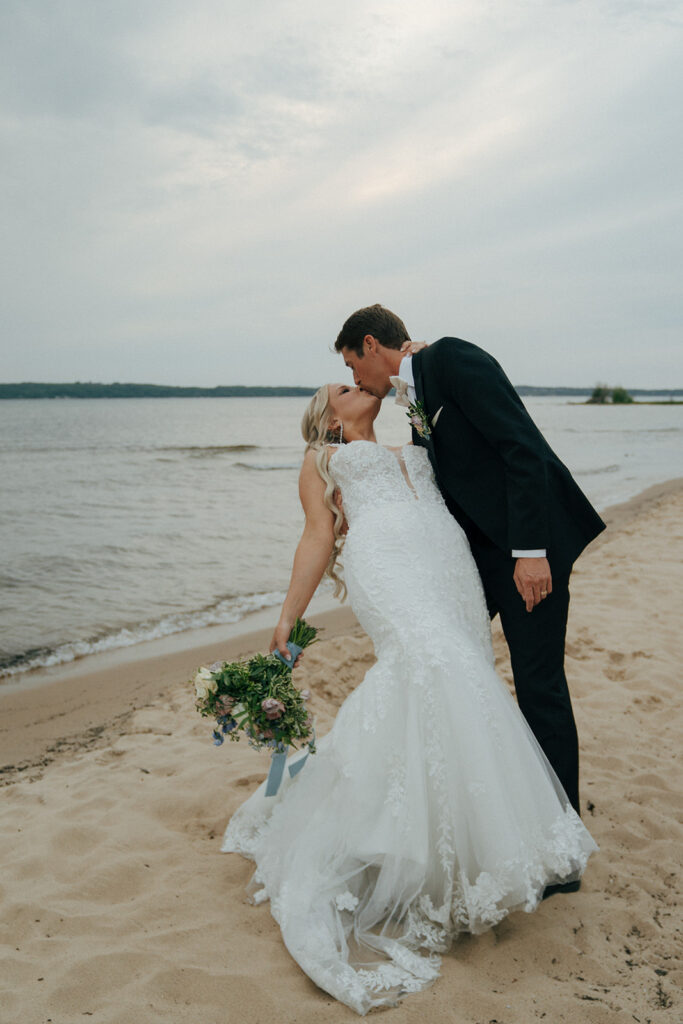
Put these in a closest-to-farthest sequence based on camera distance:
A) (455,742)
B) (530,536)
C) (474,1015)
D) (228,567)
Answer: (474,1015) → (455,742) → (530,536) → (228,567)

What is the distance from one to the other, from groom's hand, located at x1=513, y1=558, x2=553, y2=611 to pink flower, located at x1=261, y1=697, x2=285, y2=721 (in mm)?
999

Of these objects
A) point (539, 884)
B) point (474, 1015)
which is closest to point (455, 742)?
point (539, 884)

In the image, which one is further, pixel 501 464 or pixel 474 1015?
pixel 501 464

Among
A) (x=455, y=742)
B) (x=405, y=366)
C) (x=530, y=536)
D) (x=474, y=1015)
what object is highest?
(x=405, y=366)

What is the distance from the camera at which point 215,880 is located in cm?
304

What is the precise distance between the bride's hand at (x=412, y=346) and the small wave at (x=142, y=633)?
4804 millimetres

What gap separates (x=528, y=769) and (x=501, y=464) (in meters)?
1.14

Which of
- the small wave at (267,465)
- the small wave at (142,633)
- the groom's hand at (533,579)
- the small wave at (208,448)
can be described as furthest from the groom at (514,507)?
the small wave at (208,448)

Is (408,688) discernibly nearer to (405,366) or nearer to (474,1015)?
(474,1015)

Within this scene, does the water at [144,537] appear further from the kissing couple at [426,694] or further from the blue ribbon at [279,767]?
the kissing couple at [426,694]

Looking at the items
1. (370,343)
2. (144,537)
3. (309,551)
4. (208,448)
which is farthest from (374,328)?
(208,448)

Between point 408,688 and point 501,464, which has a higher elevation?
point 501,464

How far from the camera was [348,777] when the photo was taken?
2.62 metres

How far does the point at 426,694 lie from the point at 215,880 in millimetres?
1289
